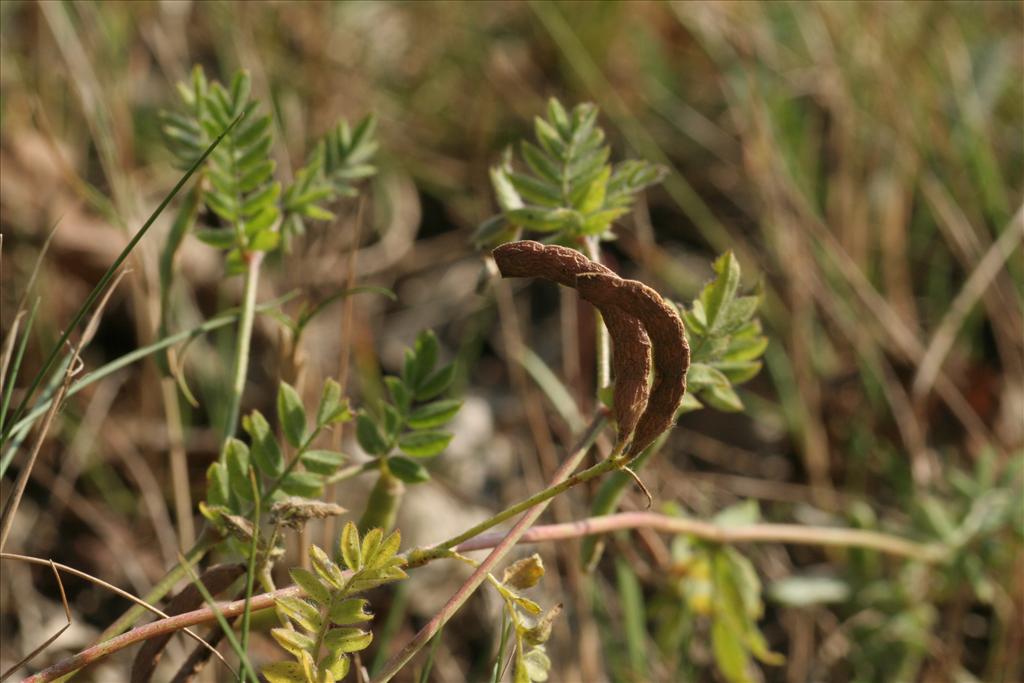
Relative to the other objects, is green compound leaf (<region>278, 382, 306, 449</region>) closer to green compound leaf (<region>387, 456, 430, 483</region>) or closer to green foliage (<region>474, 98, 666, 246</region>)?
green compound leaf (<region>387, 456, 430, 483</region>)

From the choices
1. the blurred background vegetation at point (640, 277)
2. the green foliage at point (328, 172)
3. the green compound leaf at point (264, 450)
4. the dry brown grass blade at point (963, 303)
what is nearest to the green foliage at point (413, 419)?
the green compound leaf at point (264, 450)

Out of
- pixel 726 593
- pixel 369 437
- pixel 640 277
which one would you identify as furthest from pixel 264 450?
pixel 640 277

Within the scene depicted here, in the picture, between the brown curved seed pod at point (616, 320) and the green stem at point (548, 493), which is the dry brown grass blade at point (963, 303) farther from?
the brown curved seed pod at point (616, 320)

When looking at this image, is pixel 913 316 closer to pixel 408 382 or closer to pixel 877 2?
pixel 877 2

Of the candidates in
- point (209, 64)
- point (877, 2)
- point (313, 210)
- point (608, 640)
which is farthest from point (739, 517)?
point (209, 64)

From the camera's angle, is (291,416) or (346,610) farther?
(291,416)

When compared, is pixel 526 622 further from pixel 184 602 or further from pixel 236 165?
pixel 236 165

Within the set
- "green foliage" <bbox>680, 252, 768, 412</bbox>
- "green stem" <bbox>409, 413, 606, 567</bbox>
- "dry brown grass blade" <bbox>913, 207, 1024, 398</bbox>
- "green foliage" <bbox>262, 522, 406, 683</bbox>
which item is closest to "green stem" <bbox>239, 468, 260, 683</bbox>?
"green foliage" <bbox>262, 522, 406, 683</bbox>
